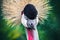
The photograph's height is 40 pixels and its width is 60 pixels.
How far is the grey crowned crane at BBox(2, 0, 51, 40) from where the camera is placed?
279 cm

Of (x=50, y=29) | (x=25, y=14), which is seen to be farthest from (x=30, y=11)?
(x=50, y=29)

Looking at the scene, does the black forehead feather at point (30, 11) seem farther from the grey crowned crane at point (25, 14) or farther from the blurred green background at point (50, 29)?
the blurred green background at point (50, 29)

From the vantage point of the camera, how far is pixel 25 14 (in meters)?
2.79

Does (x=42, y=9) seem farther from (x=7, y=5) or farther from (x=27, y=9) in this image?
(x=7, y=5)

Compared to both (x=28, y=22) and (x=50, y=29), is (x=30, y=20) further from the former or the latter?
(x=50, y=29)

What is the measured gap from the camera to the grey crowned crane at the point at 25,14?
2.79 m

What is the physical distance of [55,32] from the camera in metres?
2.88

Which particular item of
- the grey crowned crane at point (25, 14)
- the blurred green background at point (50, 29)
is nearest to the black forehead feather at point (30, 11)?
the grey crowned crane at point (25, 14)

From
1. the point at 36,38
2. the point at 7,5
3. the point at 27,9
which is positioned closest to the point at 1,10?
the point at 7,5

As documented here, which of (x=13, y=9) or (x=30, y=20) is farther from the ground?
(x=13, y=9)

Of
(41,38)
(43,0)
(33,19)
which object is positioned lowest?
(41,38)

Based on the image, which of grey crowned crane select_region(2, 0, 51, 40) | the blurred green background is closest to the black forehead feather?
grey crowned crane select_region(2, 0, 51, 40)

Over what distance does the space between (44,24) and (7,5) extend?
40 cm

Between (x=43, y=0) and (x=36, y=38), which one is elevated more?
(x=43, y=0)
